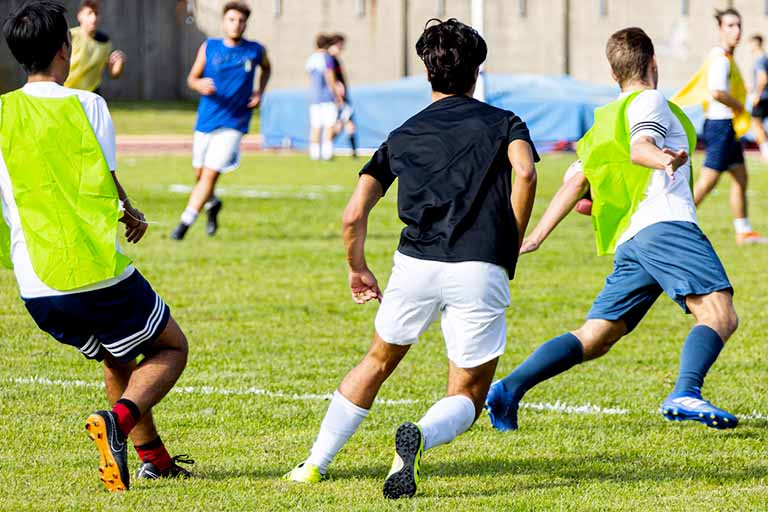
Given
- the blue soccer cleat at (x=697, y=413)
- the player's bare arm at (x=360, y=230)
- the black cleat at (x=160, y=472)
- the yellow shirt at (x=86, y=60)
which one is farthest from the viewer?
the yellow shirt at (x=86, y=60)

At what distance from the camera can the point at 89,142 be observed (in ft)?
15.2

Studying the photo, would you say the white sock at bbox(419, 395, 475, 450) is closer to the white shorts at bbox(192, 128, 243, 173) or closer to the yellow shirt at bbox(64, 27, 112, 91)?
the white shorts at bbox(192, 128, 243, 173)

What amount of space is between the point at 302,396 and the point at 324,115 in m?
20.2

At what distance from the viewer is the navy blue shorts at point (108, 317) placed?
4684mm

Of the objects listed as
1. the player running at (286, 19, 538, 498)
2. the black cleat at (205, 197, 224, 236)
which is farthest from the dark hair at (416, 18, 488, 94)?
the black cleat at (205, 197, 224, 236)

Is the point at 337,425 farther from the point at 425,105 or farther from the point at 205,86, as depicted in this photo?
the point at 425,105

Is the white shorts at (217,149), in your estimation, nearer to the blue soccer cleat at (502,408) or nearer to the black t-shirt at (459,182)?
the blue soccer cleat at (502,408)

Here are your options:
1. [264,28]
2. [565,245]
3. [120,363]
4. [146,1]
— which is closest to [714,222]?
[565,245]

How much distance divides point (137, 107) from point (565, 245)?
32.0 metres

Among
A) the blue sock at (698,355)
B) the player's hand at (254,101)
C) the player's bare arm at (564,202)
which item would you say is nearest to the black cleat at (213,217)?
the player's hand at (254,101)

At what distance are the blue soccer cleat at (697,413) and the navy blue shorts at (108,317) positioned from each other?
2.07 m

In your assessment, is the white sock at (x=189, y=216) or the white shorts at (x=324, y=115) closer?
the white sock at (x=189, y=216)

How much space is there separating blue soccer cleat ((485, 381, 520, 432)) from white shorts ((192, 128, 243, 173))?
7263 mm

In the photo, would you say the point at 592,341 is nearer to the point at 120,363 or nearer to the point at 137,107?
the point at 120,363
